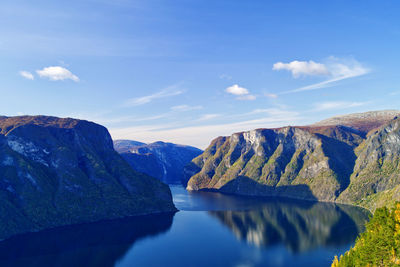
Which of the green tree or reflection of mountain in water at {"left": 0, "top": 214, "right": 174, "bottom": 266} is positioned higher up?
the green tree

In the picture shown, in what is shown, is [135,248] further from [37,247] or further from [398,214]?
[398,214]

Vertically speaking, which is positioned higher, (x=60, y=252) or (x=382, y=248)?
(x=382, y=248)

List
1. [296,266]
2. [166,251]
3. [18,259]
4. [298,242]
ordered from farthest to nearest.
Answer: [298,242], [166,251], [18,259], [296,266]

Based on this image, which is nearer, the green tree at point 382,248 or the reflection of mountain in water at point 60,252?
the green tree at point 382,248

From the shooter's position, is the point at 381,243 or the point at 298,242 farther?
the point at 298,242

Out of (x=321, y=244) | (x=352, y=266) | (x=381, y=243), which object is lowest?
(x=321, y=244)

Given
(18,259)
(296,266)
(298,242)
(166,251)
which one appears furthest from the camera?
(298,242)

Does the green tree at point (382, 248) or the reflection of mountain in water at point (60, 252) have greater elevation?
the green tree at point (382, 248)

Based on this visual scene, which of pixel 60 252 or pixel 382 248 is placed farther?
pixel 60 252

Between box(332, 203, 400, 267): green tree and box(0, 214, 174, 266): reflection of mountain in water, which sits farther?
box(0, 214, 174, 266): reflection of mountain in water

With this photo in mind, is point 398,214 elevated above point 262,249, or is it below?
above

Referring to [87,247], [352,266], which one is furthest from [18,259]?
[352,266]
